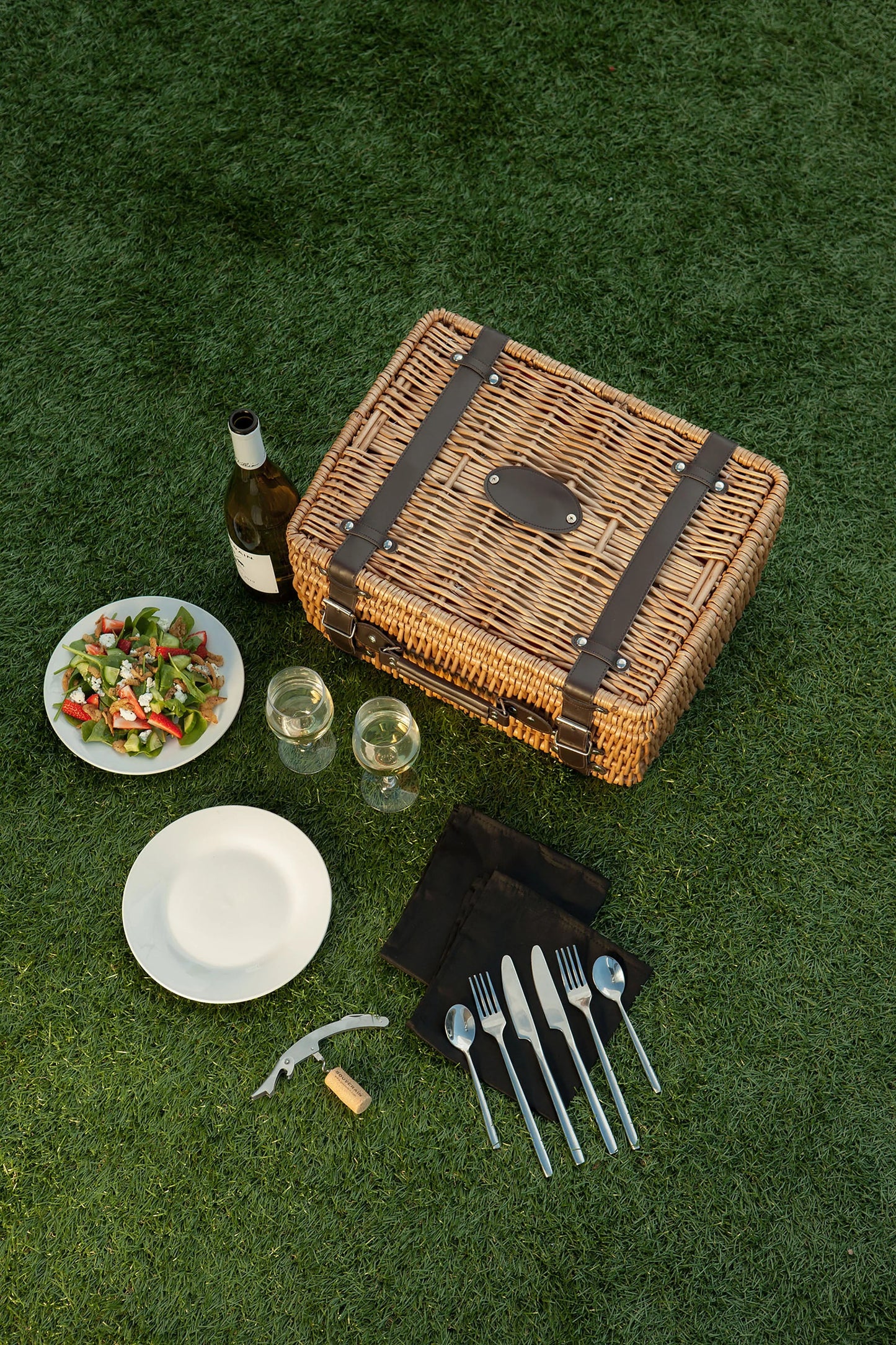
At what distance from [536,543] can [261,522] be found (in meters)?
0.50

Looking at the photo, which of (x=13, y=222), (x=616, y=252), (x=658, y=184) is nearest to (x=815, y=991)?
(x=616, y=252)

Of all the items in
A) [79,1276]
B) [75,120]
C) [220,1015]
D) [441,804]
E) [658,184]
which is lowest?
[79,1276]

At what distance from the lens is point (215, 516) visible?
2.31 metres

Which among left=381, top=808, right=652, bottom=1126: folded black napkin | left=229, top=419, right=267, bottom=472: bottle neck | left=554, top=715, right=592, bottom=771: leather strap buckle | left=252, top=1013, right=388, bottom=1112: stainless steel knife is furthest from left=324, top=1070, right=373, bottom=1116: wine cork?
left=229, top=419, right=267, bottom=472: bottle neck

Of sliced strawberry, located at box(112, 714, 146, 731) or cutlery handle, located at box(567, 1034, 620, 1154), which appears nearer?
cutlery handle, located at box(567, 1034, 620, 1154)

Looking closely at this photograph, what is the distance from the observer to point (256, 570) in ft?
6.79

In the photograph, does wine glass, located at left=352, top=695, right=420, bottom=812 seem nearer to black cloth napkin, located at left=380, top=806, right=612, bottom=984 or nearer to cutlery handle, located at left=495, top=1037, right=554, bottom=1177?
black cloth napkin, located at left=380, top=806, right=612, bottom=984

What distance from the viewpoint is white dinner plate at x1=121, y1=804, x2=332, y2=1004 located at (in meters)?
1.83

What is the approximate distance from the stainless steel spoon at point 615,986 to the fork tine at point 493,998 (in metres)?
0.16

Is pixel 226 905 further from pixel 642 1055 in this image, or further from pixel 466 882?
pixel 642 1055

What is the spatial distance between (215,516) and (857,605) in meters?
1.29

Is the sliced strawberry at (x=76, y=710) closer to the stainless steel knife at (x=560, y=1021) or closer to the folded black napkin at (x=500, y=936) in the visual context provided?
the folded black napkin at (x=500, y=936)

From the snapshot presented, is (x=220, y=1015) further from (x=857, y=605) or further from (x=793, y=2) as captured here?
(x=793, y=2)

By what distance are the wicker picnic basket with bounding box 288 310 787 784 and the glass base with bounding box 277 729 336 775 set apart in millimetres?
195
